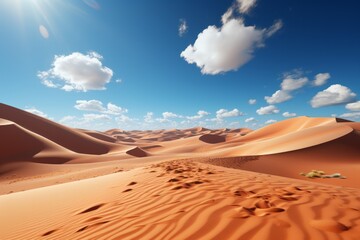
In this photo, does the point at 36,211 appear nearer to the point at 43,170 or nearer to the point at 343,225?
the point at 343,225

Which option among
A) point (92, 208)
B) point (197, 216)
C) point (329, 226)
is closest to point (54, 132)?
point (92, 208)

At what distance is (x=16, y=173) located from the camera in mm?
16625

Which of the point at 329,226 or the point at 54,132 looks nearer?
the point at 329,226

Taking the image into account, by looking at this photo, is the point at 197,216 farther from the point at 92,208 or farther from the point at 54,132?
the point at 54,132

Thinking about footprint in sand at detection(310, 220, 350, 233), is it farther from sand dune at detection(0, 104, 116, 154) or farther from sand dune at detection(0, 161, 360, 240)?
sand dune at detection(0, 104, 116, 154)

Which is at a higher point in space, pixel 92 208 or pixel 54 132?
pixel 54 132

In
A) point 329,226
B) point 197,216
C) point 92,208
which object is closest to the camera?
point 329,226

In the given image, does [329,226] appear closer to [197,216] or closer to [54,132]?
[197,216]

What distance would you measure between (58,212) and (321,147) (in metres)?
16.9

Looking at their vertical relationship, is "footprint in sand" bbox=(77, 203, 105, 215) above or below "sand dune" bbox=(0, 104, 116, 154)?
below

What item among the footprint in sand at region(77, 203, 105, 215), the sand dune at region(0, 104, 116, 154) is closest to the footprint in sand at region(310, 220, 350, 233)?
the footprint in sand at region(77, 203, 105, 215)

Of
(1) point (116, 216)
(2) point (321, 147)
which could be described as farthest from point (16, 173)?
(2) point (321, 147)

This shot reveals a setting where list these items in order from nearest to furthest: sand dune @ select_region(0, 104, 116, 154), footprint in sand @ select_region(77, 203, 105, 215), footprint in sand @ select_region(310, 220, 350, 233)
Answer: footprint in sand @ select_region(310, 220, 350, 233), footprint in sand @ select_region(77, 203, 105, 215), sand dune @ select_region(0, 104, 116, 154)

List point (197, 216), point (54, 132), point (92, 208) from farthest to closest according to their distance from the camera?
1. point (54, 132)
2. point (92, 208)
3. point (197, 216)
